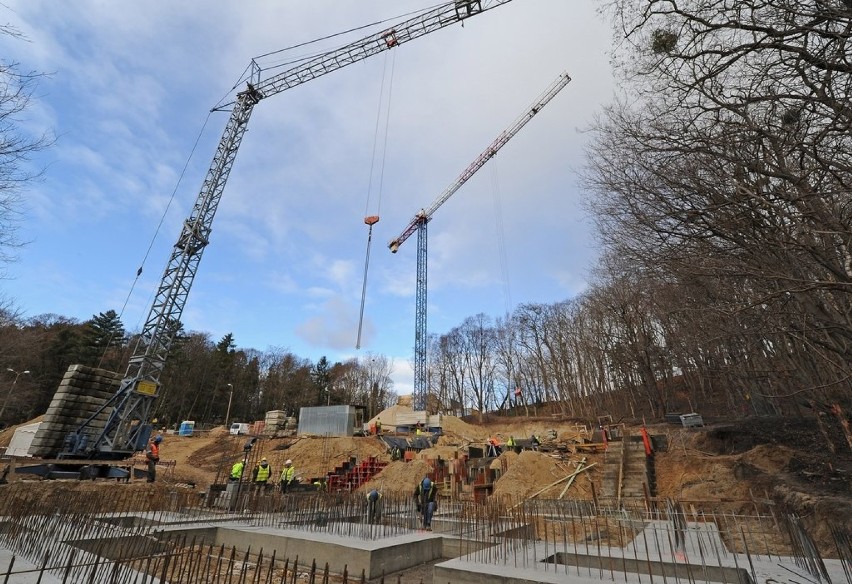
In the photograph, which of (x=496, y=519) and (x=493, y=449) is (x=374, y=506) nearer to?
(x=496, y=519)

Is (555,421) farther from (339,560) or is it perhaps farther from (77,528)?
(77,528)

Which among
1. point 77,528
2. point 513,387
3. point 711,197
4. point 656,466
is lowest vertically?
point 77,528

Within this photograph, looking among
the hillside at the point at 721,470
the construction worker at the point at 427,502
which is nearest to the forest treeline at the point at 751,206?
the hillside at the point at 721,470

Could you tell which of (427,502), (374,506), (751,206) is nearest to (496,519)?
(427,502)

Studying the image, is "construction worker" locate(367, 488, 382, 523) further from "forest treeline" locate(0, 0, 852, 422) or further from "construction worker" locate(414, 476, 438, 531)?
"forest treeline" locate(0, 0, 852, 422)

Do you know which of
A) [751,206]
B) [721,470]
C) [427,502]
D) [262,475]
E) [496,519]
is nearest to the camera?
[751,206]

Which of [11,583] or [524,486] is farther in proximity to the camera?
[524,486]

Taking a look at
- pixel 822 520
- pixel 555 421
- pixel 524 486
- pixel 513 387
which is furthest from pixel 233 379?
pixel 822 520

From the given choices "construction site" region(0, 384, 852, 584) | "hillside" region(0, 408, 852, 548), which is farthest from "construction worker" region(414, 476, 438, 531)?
"hillside" region(0, 408, 852, 548)

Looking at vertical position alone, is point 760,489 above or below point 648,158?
below

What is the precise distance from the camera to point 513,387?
2071 inches

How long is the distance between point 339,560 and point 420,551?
1766mm

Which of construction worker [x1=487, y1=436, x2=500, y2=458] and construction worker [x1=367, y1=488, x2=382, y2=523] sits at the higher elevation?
construction worker [x1=487, y1=436, x2=500, y2=458]

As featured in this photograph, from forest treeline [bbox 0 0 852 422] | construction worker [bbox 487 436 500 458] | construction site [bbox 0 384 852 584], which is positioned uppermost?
forest treeline [bbox 0 0 852 422]
